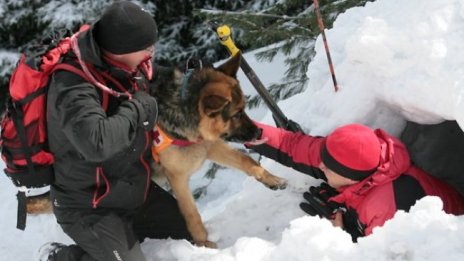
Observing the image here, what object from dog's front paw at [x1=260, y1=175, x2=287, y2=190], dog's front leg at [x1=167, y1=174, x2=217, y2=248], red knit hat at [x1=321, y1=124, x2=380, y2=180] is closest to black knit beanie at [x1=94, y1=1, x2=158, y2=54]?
dog's front leg at [x1=167, y1=174, x2=217, y2=248]

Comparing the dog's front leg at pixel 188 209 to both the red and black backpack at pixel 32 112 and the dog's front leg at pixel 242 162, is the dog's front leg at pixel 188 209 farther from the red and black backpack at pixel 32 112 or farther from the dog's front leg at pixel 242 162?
the red and black backpack at pixel 32 112

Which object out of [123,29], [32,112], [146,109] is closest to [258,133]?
[146,109]

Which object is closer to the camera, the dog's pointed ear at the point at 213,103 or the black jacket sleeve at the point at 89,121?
the black jacket sleeve at the point at 89,121

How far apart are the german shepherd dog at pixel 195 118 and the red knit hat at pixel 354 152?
0.64m

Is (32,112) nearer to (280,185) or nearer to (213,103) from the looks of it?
(213,103)

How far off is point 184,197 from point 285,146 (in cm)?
88

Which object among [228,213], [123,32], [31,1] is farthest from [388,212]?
[31,1]

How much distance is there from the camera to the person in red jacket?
322 centimetres

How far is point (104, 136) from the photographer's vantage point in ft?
8.43

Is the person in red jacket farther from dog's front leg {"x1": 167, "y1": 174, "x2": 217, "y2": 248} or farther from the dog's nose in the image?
dog's front leg {"x1": 167, "y1": 174, "x2": 217, "y2": 248}

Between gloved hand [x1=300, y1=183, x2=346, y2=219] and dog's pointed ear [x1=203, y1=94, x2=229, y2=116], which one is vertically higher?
dog's pointed ear [x1=203, y1=94, x2=229, y2=116]

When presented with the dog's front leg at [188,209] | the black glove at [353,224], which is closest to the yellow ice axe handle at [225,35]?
the dog's front leg at [188,209]

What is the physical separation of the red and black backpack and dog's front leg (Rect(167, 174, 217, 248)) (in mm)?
1004

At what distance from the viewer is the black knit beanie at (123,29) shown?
2.71 m
